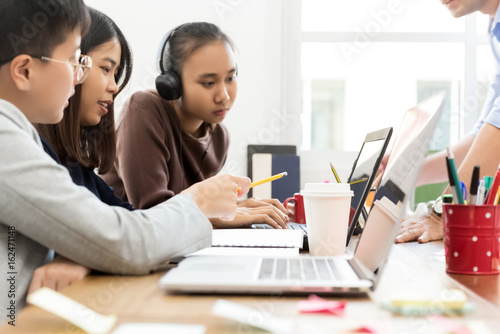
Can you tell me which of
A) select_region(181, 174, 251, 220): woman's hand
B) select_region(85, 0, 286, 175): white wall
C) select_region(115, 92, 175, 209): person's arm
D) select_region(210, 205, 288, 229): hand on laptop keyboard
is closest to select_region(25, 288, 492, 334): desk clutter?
select_region(181, 174, 251, 220): woman's hand

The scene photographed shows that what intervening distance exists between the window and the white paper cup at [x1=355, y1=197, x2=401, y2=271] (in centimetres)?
185

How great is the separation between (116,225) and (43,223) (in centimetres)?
9

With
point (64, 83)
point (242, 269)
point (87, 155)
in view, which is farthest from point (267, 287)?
point (87, 155)

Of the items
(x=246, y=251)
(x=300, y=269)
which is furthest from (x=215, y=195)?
(x=300, y=269)

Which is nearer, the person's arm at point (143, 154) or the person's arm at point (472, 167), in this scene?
the person's arm at point (472, 167)

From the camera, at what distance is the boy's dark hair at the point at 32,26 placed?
799 millimetres

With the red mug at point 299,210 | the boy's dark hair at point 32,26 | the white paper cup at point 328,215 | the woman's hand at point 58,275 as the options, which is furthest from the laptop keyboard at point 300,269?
the red mug at point 299,210

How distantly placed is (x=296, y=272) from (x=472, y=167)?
69cm

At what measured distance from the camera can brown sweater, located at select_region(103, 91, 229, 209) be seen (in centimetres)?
146

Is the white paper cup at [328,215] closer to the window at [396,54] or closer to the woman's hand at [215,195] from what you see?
the woman's hand at [215,195]

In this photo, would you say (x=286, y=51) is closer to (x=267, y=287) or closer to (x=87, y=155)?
(x=87, y=155)

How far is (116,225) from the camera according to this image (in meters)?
0.65

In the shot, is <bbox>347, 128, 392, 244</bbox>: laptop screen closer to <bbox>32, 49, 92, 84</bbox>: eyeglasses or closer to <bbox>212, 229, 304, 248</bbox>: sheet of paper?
<bbox>212, 229, 304, 248</bbox>: sheet of paper

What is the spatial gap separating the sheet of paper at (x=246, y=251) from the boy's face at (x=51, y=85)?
324 millimetres
